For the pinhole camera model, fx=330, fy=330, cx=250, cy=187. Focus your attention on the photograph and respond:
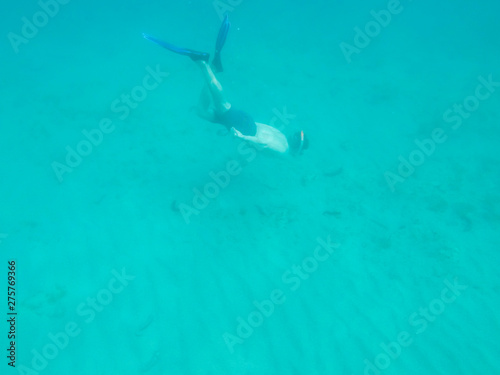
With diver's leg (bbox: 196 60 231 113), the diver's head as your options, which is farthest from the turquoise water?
the diver's head

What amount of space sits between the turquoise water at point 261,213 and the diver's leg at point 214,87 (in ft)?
1.82

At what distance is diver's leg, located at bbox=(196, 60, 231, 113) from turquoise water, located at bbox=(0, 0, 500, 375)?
553 mm

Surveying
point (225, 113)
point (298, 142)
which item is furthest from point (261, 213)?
point (225, 113)

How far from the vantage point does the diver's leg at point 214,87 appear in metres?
5.16

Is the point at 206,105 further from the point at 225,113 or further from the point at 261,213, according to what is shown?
the point at 261,213

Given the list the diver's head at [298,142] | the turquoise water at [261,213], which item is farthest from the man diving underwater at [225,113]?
the turquoise water at [261,213]

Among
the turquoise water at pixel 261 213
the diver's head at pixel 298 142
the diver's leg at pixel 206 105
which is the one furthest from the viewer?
the diver's leg at pixel 206 105

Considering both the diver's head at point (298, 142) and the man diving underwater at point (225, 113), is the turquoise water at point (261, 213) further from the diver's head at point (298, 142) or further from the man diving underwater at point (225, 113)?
the diver's head at point (298, 142)

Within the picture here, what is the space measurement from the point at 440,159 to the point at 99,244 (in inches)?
250

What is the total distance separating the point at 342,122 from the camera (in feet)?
24.5

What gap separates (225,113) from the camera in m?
5.39

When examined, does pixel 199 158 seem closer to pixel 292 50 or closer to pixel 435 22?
pixel 292 50

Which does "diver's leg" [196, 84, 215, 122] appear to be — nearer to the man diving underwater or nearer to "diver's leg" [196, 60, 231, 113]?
the man diving underwater

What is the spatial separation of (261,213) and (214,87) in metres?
2.18
